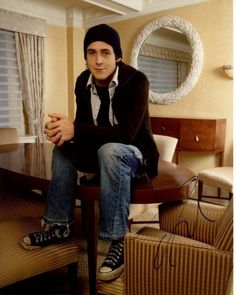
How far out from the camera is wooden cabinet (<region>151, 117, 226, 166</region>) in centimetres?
329

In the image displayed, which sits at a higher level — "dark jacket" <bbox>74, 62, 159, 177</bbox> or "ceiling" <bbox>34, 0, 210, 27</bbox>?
"ceiling" <bbox>34, 0, 210, 27</bbox>

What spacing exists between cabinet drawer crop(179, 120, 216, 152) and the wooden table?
1452 millimetres

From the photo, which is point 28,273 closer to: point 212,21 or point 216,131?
point 216,131

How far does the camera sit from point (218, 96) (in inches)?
141

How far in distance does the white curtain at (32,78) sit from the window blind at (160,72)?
4.47 ft

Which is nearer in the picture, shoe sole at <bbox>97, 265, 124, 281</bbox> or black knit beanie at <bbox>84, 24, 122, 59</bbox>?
shoe sole at <bbox>97, 265, 124, 281</bbox>

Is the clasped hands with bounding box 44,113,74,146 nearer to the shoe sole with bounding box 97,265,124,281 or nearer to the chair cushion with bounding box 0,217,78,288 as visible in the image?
the chair cushion with bounding box 0,217,78,288

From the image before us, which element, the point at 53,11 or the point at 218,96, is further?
the point at 53,11

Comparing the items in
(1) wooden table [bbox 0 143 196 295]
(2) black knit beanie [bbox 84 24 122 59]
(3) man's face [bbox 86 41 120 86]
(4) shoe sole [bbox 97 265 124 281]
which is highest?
(2) black knit beanie [bbox 84 24 122 59]

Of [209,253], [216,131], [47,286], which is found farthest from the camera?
[216,131]

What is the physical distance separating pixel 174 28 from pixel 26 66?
1.94m

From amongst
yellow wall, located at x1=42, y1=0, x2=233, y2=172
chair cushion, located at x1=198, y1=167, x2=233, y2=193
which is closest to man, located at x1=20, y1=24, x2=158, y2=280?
chair cushion, located at x1=198, y1=167, x2=233, y2=193

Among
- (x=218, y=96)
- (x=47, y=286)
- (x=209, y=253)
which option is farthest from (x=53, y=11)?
(x=209, y=253)

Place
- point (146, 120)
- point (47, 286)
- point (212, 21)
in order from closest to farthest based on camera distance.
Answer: point (146, 120), point (47, 286), point (212, 21)
